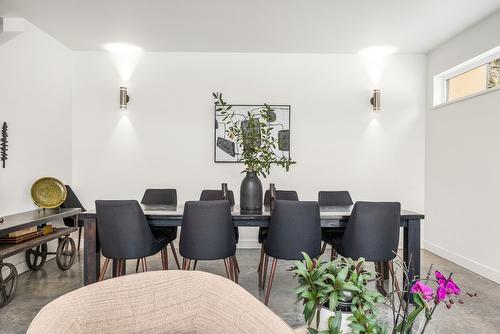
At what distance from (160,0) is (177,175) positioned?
A: 7.22 feet

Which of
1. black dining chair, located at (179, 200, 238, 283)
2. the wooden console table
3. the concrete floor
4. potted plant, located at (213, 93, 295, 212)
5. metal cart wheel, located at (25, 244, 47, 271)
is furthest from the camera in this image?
metal cart wheel, located at (25, 244, 47, 271)

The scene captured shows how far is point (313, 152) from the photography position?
4.48 meters

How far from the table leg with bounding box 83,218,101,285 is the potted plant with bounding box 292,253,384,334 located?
218 centimetres

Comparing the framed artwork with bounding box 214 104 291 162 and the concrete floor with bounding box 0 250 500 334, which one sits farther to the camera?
the framed artwork with bounding box 214 104 291 162

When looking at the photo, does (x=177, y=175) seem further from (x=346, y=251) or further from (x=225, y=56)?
(x=346, y=251)

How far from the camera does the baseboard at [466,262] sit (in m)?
3.21

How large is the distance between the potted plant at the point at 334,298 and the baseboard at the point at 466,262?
127 inches

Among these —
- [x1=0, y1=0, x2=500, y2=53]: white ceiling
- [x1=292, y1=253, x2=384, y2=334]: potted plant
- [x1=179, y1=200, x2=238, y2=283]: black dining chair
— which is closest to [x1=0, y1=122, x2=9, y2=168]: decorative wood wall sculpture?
[x1=0, y1=0, x2=500, y2=53]: white ceiling

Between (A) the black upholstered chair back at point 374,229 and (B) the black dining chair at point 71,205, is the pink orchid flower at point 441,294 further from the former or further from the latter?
(B) the black dining chair at point 71,205

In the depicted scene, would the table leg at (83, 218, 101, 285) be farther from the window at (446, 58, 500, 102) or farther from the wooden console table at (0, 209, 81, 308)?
the window at (446, 58, 500, 102)

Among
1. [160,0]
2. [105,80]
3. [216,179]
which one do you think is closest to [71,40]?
[105,80]

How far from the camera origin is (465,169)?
3.70 metres

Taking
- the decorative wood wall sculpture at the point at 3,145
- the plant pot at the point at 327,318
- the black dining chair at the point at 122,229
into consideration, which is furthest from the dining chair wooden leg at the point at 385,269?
the decorative wood wall sculpture at the point at 3,145

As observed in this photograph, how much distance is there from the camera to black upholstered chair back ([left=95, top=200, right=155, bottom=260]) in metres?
2.41
